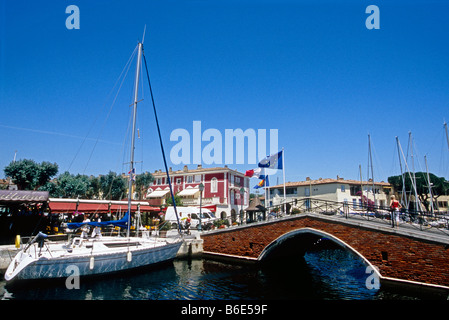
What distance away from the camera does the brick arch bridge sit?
12.4m

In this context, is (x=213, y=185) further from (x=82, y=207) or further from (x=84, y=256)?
(x=84, y=256)

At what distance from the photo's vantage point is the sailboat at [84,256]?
13164 mm

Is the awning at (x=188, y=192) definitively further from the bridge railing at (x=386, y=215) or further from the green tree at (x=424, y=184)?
the green tree at (x=424, y=184)

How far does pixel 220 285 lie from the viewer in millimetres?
14547

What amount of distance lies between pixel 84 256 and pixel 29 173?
96.4 ft

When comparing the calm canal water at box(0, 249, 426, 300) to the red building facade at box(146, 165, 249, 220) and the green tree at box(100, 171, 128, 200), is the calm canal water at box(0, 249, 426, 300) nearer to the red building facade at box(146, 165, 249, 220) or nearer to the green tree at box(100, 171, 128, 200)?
the red building facade at box(146, 165, 249, 220)

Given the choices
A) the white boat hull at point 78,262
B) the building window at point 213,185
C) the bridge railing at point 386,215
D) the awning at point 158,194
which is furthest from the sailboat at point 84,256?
the awning at point 158,194

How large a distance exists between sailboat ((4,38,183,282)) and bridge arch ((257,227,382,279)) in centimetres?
725

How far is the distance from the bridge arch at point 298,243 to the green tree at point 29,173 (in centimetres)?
3406

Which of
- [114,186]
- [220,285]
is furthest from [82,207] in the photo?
[114,186]

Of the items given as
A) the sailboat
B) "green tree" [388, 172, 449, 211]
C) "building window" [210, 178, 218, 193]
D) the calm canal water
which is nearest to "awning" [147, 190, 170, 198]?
"building window" [210, 178, 218, 193]

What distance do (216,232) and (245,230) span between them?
3018mm
